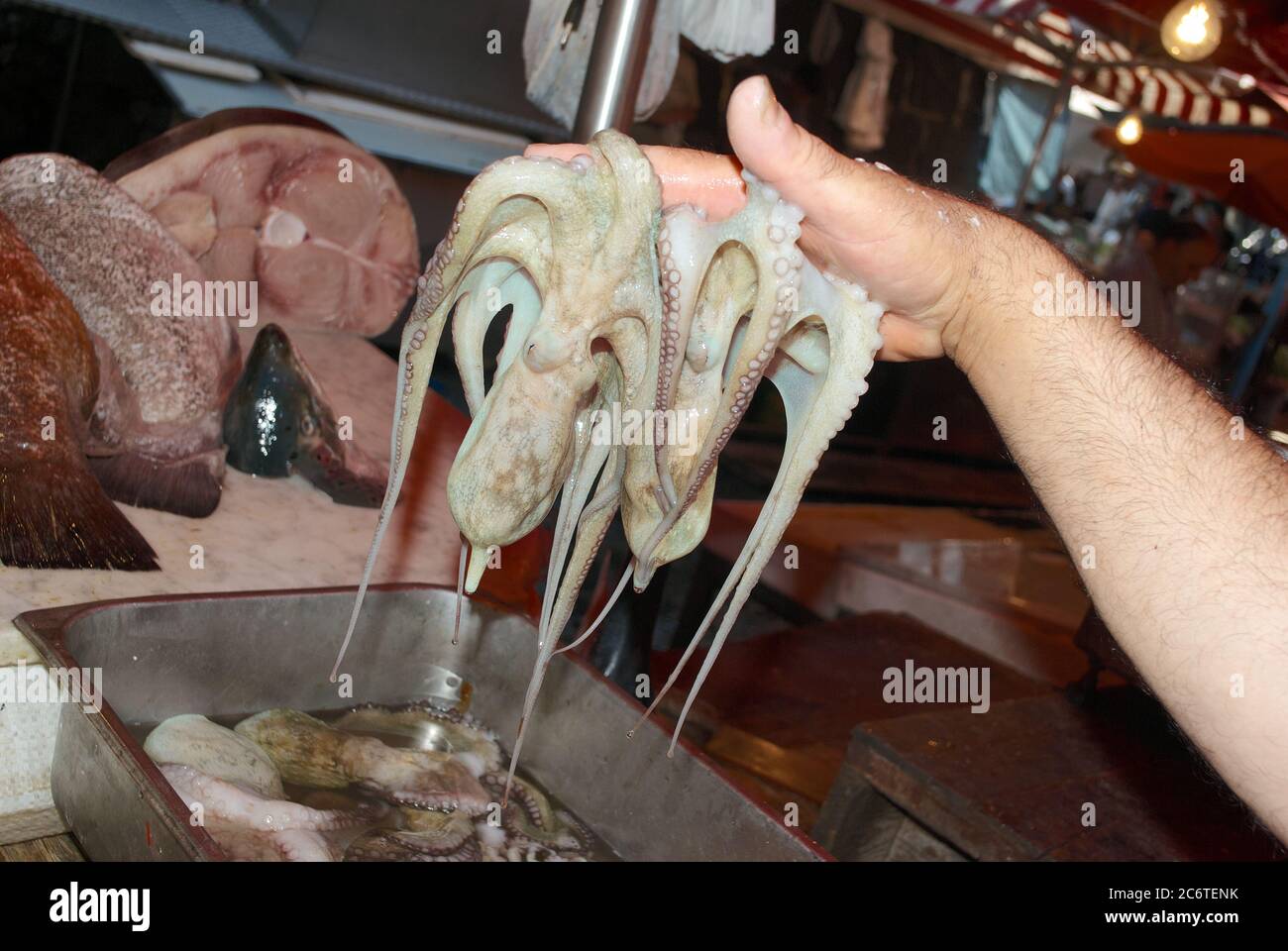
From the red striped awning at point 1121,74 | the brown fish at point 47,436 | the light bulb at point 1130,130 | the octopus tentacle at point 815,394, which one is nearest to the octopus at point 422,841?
the octopus tentacle at point 815,394

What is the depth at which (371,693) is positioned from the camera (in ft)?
6.63

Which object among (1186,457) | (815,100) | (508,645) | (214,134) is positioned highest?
(815,100)

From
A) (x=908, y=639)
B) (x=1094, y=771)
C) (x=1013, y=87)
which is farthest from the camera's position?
(x=1013, y=87)

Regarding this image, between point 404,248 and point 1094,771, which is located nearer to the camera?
point 1094,771

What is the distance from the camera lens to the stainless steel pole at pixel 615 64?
2.13 meters

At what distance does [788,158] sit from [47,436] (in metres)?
1.46

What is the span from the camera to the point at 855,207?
1.23 meters

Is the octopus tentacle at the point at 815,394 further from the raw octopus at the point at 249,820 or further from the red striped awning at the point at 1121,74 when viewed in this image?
the red striped awning at the point at 1121,74

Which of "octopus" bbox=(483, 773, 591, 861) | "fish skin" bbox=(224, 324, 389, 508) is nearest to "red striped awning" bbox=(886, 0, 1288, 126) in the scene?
"fish skin" bbox=(224, 324, 389, 508)

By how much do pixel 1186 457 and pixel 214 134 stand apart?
9.38 ft

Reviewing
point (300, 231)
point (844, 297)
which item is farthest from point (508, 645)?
point (300, 231)

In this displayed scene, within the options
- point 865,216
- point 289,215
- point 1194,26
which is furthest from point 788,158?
point 1194,26
